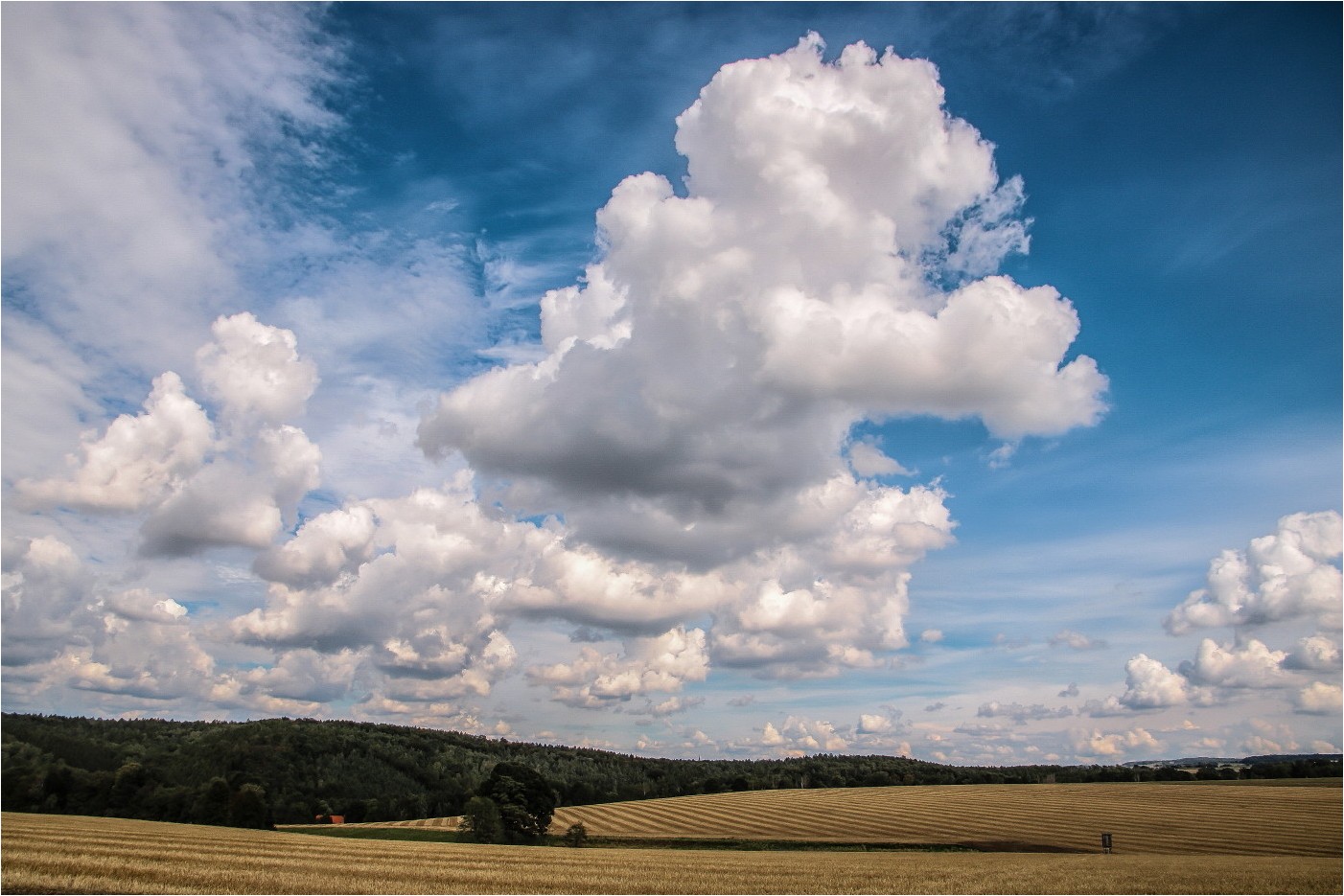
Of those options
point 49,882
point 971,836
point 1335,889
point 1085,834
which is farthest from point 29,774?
point 1335,889

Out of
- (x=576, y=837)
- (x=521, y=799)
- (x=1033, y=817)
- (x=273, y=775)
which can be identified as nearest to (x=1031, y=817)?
(x=1033, y=817)

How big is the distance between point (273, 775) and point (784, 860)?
444 feet

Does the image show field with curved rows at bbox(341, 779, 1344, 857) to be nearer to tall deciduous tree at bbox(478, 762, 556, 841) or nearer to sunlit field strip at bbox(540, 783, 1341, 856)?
sunlit field strip at bbox(540, 783, 1341, 856)

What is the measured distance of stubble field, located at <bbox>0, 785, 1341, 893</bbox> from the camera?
1158 inches

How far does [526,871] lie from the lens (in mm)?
38156

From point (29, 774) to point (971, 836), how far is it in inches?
4669

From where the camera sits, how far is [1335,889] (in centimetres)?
3288

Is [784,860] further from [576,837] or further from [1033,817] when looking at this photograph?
[1033,817]

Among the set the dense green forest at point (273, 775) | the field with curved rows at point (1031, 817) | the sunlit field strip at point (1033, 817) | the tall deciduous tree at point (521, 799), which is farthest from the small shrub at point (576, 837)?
the dense green forest at point (273, 775)

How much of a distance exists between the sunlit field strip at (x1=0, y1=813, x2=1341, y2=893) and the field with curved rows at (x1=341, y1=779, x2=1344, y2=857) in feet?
70.7

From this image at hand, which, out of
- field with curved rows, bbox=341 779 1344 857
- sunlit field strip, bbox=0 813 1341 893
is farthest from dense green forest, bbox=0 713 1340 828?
sunlit field strip, bbox=0 813 1341 893

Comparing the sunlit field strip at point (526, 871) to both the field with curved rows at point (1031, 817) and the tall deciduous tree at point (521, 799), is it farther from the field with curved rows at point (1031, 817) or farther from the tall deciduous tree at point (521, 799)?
the tall deciduous tree at point (521, 799)

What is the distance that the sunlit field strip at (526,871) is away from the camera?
90.2 feet

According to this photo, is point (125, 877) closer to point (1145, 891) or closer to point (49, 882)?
point (49, 882)
